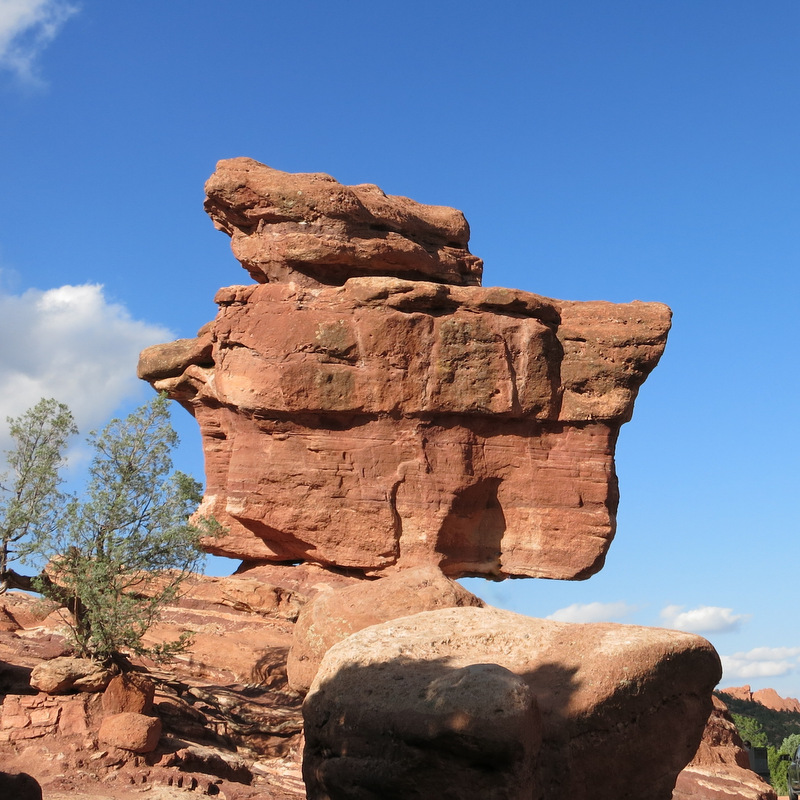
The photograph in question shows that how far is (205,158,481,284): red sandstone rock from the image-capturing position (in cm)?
2750

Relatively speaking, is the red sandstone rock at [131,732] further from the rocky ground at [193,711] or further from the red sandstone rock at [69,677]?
the red sandstone rock at [69,677]

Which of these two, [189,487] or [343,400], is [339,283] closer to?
[343,400]

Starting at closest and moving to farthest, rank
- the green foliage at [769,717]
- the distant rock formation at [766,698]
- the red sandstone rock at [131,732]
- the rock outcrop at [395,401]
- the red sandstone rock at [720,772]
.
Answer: the red sandstone rock at [131,732], the red sandstone rock at [720,772], the rock outcrop at [395,401], the green foliage at [769,717], the distant rock formation at [766,698]

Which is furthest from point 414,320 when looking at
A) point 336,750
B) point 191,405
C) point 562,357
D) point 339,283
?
point 336,750

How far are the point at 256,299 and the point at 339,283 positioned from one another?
2444 mm

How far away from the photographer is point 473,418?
2762cm

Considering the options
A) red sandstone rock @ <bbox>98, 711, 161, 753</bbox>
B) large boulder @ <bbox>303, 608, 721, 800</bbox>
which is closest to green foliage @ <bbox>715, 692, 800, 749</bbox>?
red sandstone rock @ <bbox>98, 711, 161, 753</bbox>

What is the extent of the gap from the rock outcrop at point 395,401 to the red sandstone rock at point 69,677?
34.5 ft

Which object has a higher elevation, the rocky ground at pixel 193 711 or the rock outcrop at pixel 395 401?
the rock outcrop at pixel 395 401

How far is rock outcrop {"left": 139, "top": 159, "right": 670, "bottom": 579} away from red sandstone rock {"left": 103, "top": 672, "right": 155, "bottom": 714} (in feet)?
33.0

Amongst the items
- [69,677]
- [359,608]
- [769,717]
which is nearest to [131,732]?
[69,677]

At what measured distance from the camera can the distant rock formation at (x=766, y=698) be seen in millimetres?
59594

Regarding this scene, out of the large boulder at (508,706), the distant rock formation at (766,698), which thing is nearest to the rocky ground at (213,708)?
the large boulder at (508,706)

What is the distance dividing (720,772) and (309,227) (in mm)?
17412
